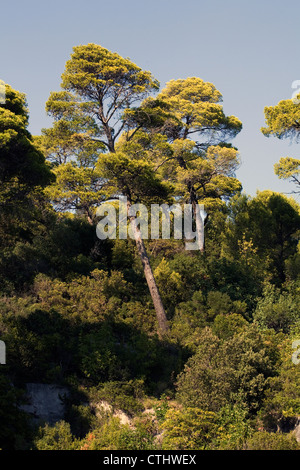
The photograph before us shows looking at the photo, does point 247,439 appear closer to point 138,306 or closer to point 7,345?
point 7,345

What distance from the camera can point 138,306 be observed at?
2066 centimetres

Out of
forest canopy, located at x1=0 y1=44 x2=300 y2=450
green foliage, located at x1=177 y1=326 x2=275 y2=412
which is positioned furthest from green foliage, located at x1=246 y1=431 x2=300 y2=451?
green foliage, located at x1=177 y1=326 x2=275 y2=412

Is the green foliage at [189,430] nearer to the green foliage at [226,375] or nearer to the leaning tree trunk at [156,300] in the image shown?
the green foliage at [226,375]

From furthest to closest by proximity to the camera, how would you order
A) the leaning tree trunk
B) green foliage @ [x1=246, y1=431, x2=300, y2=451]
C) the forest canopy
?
the leaning tree trunk, the forest canopy, green foliage @ [x1=246, y1=431, x2=300, y2=451]

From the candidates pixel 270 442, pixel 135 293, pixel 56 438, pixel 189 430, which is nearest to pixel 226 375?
pixel 189 430

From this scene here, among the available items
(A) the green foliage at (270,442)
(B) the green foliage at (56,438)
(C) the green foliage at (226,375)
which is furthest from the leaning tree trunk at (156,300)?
(A) the green foliage at (270,442)

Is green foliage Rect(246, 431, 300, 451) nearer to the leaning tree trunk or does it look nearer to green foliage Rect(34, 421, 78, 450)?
green foliage Rect(34, 421, 78, 450)

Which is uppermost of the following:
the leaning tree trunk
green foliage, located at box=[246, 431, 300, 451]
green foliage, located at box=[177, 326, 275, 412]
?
the leaning tree trunk

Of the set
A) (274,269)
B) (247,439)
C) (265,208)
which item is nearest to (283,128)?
(265,208)

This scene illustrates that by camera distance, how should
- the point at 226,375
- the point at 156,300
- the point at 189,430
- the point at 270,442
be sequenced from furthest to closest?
1. the point at 156,300
2. the point at 226,375
3. the point at 189,430
4. the point at 270,442

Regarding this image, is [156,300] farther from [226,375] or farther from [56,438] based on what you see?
[56,438]

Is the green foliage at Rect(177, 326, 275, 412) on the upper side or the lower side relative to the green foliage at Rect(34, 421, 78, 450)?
upper

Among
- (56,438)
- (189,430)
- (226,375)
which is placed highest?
(226,375)
